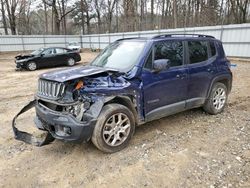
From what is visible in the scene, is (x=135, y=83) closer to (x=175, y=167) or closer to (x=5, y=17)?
(x=175, y=167)

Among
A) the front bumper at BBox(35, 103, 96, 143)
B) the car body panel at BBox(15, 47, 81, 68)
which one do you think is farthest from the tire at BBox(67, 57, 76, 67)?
the front bumper at BBox(35, 103, 96, 143)

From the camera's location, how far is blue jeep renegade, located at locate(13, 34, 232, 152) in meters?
3.57

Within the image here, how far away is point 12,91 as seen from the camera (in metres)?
8.95

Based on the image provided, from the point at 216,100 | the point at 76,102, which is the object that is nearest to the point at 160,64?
the point at 76,102

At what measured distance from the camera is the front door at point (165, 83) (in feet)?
13.8

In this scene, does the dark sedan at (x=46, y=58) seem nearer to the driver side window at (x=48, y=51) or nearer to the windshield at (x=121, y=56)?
the driver side window at (x=48, y=51)

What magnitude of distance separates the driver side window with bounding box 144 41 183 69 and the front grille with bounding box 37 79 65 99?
1.48 meters

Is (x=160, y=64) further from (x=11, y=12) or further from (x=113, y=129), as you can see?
(x=11, y=12)

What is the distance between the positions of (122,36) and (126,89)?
23006mm

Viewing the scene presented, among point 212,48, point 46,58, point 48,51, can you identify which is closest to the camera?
point 212,48

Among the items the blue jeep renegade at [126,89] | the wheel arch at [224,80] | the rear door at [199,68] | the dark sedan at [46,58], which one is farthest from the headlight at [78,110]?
the dark sedan at [46,58]

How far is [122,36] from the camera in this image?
26078 millimetres

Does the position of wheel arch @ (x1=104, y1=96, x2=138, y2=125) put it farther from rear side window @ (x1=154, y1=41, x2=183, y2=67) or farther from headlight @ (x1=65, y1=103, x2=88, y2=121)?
rear side window @ (x1=154, y1=41, x2=183, y2=67)

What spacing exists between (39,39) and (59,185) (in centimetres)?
2831
